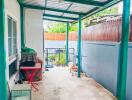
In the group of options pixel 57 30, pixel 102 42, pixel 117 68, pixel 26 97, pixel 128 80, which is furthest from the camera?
pixel 57 30

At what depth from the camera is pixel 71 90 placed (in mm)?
5121

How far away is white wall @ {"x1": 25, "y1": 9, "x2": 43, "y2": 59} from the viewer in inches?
276

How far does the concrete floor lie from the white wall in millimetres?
1699

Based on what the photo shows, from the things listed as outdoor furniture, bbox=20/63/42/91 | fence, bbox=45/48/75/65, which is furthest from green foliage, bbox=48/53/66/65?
outdoor furniture, bbox=20/63/42/91

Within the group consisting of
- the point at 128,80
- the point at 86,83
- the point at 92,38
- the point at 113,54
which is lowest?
the point at 86,83

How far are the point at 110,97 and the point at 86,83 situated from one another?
1.49 m

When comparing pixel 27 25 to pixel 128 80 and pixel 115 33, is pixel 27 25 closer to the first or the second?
pixel 115 33

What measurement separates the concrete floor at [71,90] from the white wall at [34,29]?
1.70 meters

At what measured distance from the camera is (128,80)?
160 inches

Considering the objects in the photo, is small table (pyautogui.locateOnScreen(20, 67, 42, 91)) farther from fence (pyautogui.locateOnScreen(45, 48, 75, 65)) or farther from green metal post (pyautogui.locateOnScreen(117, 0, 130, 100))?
fence (pyautogui.locateOnScreen(45, 48, 75, 65))

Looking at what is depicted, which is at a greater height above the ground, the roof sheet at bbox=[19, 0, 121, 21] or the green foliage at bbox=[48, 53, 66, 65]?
the roof sheet at bbox=[19, 0, 121, 21]

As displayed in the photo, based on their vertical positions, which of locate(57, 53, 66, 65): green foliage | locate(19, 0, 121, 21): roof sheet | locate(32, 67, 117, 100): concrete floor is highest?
locate(19, 0, 121, 21): roof sheet

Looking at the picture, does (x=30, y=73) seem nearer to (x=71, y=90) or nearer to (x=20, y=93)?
(x=71, y=90)

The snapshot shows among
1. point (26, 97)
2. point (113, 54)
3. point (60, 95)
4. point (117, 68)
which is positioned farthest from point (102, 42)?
point (26, 97)
